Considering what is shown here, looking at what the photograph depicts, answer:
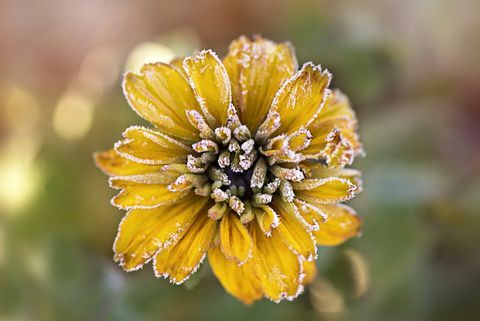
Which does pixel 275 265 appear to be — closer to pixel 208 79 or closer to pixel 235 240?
pixel 235 240

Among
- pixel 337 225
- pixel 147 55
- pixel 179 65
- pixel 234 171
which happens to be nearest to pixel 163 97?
pixel 179 65

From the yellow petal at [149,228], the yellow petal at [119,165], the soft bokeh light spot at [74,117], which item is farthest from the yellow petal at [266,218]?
the soft bokeh light spot at [74,117]

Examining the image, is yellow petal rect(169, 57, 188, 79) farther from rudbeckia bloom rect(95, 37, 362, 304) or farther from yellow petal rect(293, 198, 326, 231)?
yellow petal rect(293, 198, 326, 231)

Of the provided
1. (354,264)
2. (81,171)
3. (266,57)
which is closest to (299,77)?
(266,57)

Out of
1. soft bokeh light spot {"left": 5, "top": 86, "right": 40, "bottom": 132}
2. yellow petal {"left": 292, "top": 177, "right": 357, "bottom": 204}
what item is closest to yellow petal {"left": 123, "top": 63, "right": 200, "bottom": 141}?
yellow petal {"left": 292, "top": 177, "right": 357, "bottom": 204}

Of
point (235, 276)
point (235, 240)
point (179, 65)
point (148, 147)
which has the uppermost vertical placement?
point (179, 65)

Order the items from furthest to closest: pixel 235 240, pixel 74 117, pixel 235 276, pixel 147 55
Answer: pixel 74 117 < pixel 147 55 < pixel 235 276 < pixel 235 240

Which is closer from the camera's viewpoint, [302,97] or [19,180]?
[302,97]
